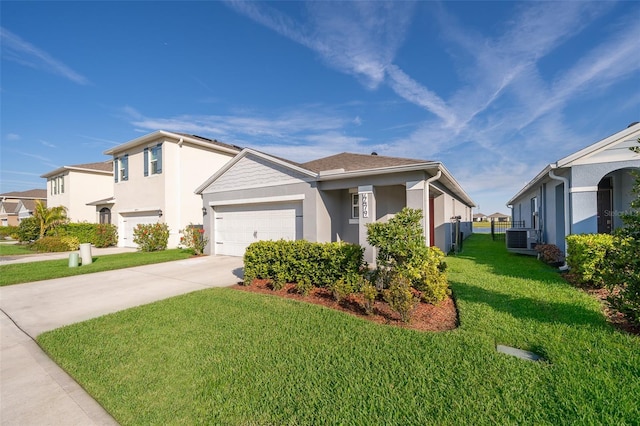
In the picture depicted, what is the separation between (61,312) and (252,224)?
6932 mm

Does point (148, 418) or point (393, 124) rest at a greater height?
point (393, 124)

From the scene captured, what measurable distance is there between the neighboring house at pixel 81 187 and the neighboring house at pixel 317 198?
58.4 ft

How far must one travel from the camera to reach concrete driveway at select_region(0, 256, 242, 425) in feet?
8.91

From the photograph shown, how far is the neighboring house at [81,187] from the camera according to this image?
23.2m

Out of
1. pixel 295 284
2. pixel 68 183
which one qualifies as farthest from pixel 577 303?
pixel 68 183

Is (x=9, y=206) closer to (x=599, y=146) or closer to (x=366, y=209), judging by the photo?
(x=366, y=209)

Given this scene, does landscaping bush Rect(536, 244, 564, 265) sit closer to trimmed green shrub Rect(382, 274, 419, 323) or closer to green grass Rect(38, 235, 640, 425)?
green grass Rect(38, 235, 640, 425)

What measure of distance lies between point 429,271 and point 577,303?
2.62 m

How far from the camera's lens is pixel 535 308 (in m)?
4.75

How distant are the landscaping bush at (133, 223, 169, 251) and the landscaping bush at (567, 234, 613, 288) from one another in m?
17.3

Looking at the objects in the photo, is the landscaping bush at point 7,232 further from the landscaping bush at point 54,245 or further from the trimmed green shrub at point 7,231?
the landscaping bush at point 54,245

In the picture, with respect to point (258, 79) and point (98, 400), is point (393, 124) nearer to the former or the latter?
point (258, 79)

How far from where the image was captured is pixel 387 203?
A: 976 centimetres

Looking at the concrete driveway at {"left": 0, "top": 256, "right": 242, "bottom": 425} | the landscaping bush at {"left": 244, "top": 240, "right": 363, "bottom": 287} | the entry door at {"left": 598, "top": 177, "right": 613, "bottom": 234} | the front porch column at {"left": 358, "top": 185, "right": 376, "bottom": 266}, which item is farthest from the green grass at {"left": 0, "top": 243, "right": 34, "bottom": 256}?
the entry door at {"left": 598, "top": 177, "right": 613, "bottom": 234}
